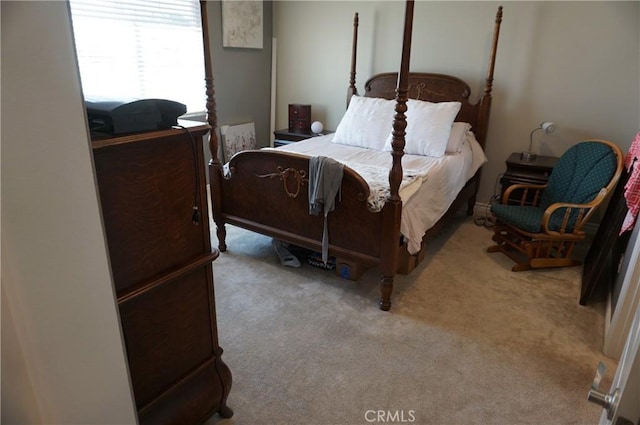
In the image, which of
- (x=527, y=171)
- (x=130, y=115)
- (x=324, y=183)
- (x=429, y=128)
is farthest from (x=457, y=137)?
(x=130, y=115)

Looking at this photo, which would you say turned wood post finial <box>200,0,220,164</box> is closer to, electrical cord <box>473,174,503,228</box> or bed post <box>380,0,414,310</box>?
bed post <box>380,0,414,310</box>

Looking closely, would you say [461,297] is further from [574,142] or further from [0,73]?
[0,73]

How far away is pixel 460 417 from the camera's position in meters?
1.75

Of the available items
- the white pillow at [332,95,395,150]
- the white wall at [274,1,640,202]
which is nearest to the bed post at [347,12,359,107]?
the white wall at [274,1,640,202]

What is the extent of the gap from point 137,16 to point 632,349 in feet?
13.0

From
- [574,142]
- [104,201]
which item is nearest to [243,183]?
[104,201]

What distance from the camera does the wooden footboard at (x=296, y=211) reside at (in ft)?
7.79

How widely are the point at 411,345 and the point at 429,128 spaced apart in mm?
1915

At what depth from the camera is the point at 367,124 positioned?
12.1 feet

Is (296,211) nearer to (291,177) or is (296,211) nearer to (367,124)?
Answer: (291,177)

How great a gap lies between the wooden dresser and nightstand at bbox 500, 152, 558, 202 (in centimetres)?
283

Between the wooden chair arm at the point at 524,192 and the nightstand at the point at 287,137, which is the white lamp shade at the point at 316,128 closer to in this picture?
the nightstand at the point at 287,137

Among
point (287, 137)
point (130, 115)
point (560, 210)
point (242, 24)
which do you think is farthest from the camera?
point (287, 137)

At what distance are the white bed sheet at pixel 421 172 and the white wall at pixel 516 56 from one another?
1.86 feet
